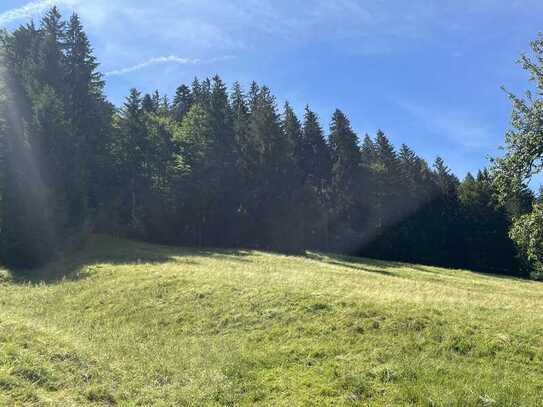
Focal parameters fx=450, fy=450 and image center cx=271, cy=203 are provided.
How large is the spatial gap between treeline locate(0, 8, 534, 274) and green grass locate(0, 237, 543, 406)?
15940mm

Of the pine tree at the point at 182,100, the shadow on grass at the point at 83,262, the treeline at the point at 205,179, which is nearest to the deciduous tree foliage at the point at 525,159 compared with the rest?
the treeline at the point at 205,179

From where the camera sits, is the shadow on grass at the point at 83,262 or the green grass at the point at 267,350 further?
the shadow on grass at the point at 83,262

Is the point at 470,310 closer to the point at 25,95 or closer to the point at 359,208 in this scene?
the point at 25,95

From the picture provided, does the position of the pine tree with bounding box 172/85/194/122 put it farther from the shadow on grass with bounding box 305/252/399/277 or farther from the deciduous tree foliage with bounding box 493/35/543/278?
the deciduous tree foliage with bounding box 493/35/543/278

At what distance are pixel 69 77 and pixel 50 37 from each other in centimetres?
419

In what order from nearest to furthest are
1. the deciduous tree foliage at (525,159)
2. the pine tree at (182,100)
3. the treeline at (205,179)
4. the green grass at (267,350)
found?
1. the green grass at (267,350)
2. the deciduous tree foliage at (525,159)
3. the treeline at (205,179)
4. the pine tree at (182,100)

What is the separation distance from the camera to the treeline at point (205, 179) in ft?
123

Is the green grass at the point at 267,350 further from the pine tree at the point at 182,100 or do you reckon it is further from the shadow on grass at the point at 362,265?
the pine tree at the point at 182,100

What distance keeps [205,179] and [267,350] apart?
43.6 meters

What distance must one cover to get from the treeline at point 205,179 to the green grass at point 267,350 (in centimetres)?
1594

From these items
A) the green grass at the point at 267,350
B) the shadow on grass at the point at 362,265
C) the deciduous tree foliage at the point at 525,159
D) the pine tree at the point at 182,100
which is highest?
the pine tree at the point at 182,100

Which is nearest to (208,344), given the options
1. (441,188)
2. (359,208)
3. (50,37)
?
(50,37)

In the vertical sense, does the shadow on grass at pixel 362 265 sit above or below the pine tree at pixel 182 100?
below

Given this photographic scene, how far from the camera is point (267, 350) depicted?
1301 cm
